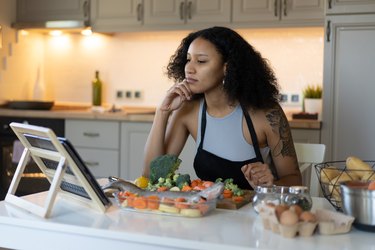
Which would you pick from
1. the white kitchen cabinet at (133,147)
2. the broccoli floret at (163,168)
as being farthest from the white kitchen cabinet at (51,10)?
the broccoli floret at (163,168)

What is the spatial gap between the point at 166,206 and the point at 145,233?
0.58 ft

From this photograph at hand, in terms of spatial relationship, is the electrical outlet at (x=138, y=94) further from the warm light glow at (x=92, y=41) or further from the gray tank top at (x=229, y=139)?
the gray tank top at (x=229, y=139)

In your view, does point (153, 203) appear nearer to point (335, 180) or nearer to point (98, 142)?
point (335, 180)

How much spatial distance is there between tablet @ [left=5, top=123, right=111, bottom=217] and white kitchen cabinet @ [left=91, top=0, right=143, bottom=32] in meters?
2.55

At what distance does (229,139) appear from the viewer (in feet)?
6.71

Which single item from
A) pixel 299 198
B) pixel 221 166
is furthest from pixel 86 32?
pixel 299 198

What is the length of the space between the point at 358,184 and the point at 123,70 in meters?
3.19

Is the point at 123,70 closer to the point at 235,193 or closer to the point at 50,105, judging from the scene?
the point at 50,105

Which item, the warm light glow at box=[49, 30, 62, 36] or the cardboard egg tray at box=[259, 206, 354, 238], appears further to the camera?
the warm light glow at box=[49, 30, 62, 36]

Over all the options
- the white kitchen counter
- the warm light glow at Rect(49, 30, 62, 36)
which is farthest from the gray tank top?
the warm light glow at Rect(49, 30, 62, 36)

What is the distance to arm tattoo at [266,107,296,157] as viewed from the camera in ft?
6.56

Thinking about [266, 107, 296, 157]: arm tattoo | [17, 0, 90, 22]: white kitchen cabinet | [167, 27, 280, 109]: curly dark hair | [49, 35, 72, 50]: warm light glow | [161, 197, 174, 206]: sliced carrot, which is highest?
[17, 0, 90, 22]: white kitchen cabinet

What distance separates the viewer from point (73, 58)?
4480 millimetres

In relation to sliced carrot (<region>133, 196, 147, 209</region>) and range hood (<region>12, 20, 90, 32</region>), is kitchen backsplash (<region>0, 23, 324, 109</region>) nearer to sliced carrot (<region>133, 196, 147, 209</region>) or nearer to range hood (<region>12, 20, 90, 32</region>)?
range hood (<region>12, 20, 90, 32</region>)
